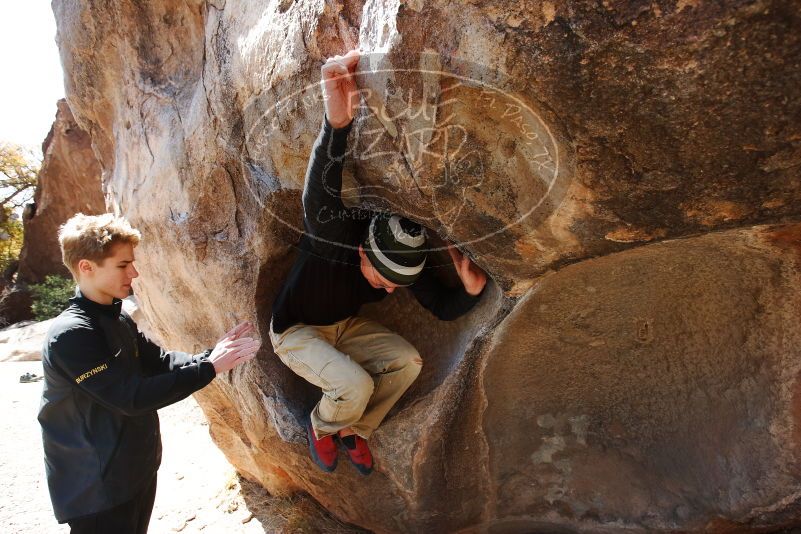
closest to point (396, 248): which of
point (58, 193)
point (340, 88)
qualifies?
point (340, 88)

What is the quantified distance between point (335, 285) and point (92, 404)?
83 cm

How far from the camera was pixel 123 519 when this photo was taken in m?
1.80

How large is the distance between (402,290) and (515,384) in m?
0.63

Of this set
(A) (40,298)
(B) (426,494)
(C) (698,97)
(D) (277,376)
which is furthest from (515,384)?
(A) (40,298)

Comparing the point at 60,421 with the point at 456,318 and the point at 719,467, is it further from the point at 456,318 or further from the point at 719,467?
the point at 719,467

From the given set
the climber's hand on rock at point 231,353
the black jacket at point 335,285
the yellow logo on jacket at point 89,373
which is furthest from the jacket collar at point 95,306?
the black jacket at point 335,285

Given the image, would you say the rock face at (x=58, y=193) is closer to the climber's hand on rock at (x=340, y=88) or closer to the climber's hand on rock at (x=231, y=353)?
the climber's hand on rock at (x=231, y=353)

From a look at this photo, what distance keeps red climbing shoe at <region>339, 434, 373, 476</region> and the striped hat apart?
70 centimetres

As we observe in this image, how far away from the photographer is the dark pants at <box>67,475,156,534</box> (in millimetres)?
1725

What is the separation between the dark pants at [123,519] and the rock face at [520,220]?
1.96 feet

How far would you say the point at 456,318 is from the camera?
87.2 inches

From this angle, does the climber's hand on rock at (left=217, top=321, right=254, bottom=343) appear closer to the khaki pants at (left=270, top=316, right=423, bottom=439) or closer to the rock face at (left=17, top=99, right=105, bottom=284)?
the khaki pants at (left=270, top=316, right=423, bottom=439)

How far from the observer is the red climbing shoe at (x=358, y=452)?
227 centimetres

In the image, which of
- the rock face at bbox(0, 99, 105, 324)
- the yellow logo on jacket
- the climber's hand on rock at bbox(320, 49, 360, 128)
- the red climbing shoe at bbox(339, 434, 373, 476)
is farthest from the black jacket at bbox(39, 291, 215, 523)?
the rock face at bbox(0, 99, 105, 324)
